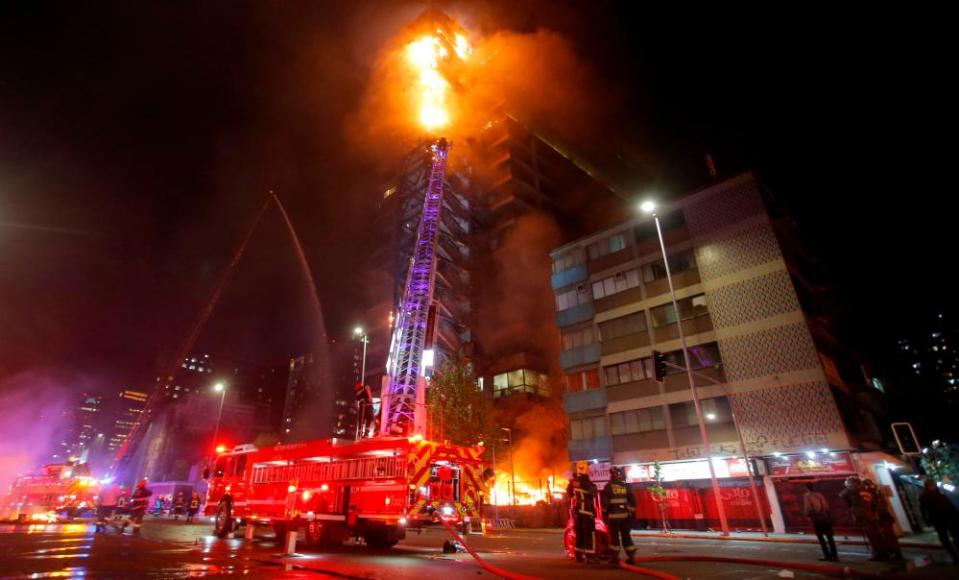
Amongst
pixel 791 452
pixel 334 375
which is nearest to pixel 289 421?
pixel 334 375

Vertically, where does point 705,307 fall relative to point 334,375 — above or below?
below

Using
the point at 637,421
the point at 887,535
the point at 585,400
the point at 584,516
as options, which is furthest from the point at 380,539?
the point at 585,400

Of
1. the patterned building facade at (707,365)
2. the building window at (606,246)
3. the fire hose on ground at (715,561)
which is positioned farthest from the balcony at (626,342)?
the fire hose on ground at (715,561)

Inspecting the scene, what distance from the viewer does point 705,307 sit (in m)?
27.1

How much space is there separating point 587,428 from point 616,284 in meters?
9.61

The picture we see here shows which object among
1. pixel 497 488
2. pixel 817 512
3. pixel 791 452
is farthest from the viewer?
pixel 497 488

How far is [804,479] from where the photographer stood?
22.2 meters

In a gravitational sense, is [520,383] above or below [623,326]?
below

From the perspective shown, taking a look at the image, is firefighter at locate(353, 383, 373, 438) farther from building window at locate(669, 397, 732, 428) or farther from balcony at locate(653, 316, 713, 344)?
balcony at locate(653, 316, 713, 344)

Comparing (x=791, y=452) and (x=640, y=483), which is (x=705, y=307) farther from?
(x=640, y=483)

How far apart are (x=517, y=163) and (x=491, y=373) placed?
25909 millimetres

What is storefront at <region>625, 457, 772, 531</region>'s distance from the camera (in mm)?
23203

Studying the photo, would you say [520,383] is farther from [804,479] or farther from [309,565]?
[309,565]

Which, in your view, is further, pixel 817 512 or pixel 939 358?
pixel 939 358
